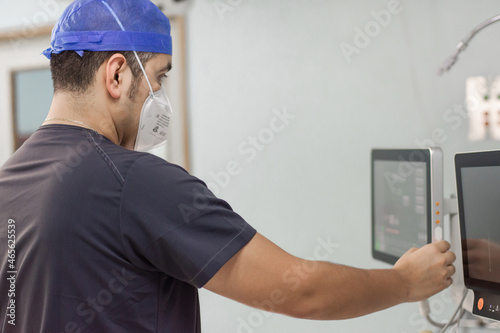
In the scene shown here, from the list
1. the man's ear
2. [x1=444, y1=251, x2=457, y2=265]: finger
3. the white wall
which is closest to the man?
the man's ear

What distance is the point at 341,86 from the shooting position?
199 cm

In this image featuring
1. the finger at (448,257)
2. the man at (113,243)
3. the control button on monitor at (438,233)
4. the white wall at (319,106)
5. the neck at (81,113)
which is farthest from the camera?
the white wall at (319,106)

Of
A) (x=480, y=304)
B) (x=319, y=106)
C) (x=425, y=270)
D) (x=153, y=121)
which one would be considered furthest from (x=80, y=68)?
(x=319, y=106)

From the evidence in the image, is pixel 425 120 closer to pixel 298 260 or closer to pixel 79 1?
pixel 298 260

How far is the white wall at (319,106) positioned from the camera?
180 cm

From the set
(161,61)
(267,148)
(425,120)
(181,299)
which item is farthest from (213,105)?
(181,299)

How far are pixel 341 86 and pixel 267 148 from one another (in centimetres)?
40

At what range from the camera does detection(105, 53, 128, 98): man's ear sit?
3.17 ft

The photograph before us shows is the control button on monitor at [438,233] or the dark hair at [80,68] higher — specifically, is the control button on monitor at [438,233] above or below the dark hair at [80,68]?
below

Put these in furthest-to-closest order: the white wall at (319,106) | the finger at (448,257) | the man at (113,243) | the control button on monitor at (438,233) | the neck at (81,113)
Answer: the white wall at (319,106), the control button on monitor at (438,233), the finger at (448,257), the neck at (81,113), the man at (113,243)

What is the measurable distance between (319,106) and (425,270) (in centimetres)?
106

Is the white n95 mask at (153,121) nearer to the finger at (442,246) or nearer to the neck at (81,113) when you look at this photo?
the neck at (81,113)

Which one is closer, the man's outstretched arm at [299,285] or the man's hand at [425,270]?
the man's outstretched arm at [299,285]

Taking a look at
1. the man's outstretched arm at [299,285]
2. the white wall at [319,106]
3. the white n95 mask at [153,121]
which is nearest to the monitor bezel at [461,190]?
the man's outstretched arm at [299,285]
